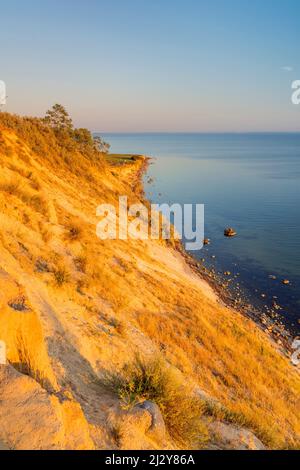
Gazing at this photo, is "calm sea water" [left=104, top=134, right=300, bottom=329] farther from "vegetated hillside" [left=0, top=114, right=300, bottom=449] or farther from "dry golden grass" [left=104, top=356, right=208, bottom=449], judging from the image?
"dry golden grass" [left=104, top=356, right=208, bottom=449]

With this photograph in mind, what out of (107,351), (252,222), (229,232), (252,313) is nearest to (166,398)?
(107,351)

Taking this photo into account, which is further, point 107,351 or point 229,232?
point 229,232

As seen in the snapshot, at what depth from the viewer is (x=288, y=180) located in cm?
7250

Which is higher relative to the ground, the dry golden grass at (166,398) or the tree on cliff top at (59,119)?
the tree on cliff top at (59,119)

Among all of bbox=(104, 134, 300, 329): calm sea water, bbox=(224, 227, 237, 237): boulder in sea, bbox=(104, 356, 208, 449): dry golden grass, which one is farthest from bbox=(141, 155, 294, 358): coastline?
bbox=(104, 356, 208, 449): dry golden grass

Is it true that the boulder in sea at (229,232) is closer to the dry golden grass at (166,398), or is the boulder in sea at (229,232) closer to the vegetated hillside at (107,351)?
the vegetated hillside at (107,351)

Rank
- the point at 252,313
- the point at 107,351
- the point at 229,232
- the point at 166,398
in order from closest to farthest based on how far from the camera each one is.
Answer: the point at 166,398
the point at 107,351
the point at 252,313
the point at 229,232

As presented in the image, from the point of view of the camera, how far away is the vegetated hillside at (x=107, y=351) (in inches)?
174

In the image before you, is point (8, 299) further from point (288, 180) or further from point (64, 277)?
point (288, 180)

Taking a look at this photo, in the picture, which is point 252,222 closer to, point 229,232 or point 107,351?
point 229,232

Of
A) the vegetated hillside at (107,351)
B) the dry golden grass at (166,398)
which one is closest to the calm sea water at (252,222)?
the vegetated hillside at (107,351)

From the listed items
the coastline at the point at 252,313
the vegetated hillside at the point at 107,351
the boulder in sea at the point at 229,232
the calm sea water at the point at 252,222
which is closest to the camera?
the vegetated hillside at the point at 107,351

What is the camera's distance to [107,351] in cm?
782
